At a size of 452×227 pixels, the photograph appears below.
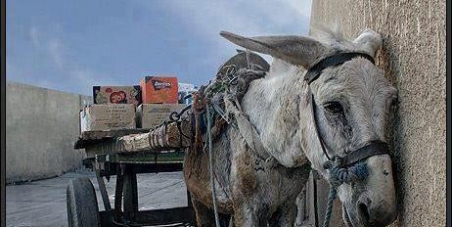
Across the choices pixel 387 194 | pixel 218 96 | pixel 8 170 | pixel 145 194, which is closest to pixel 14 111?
pixel 8 170

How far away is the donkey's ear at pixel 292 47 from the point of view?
206 centimetres

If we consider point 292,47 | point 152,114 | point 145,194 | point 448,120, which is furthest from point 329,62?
point 145,194

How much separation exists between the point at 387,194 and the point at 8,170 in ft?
3.88

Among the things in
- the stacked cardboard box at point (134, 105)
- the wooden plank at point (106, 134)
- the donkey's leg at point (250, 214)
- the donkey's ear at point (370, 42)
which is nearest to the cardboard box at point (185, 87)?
the stacked cardboard box at point (134, 105)

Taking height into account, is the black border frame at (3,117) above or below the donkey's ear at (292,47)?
below

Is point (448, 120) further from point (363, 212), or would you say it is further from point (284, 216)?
point (284, 216)

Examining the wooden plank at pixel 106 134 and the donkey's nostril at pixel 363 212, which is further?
the wooden plank at pixel 106 134

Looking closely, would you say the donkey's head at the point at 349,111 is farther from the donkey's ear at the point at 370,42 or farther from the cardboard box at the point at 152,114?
the cardboard box at the point at 152,114

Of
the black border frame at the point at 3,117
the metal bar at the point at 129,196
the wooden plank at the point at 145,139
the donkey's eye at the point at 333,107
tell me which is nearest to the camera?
the black border frame at the point at 3,117

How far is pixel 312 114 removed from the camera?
200 centimetres

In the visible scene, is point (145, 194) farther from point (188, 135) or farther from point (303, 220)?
point (188, 135)

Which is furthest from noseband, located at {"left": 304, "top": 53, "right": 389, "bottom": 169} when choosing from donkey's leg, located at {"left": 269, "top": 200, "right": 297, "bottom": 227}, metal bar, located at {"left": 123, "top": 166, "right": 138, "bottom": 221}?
metal bar, located at {"left": 123, "top": 166, "right": 138, "bottom": 221}

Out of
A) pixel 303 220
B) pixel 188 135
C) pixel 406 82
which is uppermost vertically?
pixel 406 82

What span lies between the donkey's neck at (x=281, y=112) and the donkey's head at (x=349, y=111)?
0.13 m
